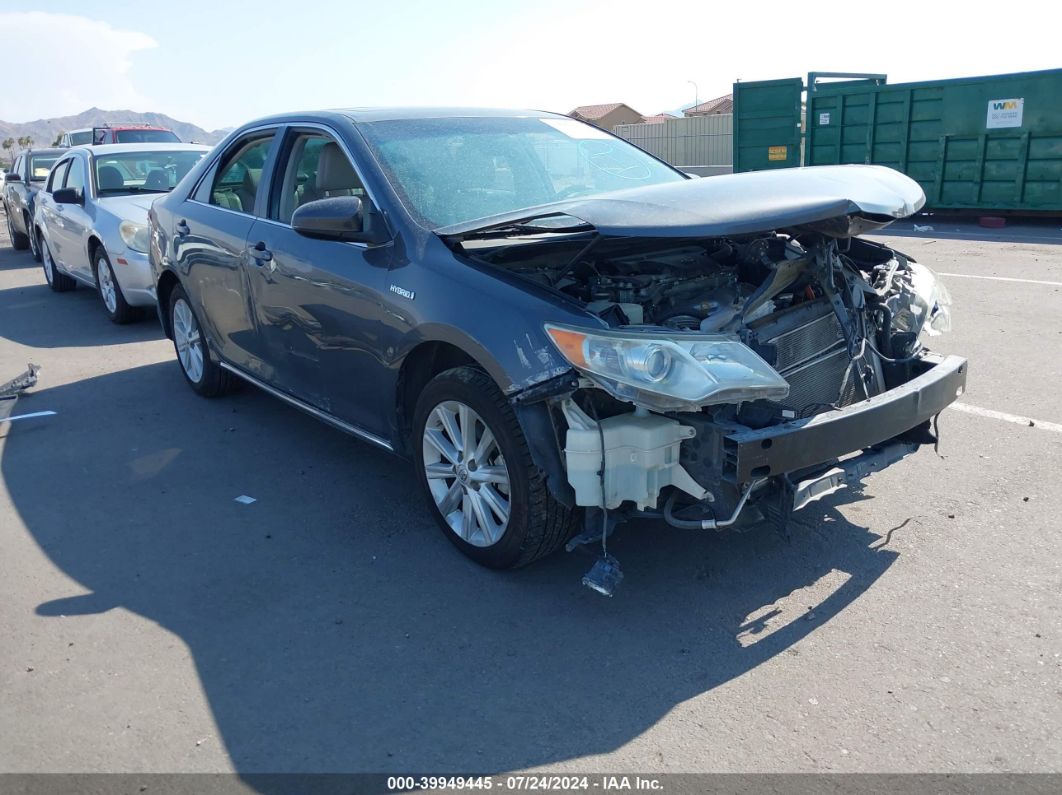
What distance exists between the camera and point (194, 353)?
6.57 metres

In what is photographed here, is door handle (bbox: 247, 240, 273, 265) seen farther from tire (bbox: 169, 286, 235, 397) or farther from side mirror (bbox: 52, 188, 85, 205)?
side mirror (bbox: 52, 188, 85, 205)

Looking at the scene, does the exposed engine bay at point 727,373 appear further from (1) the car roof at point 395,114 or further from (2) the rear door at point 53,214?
(2) the rear door at point 53,214

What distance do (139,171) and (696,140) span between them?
20.5 meters

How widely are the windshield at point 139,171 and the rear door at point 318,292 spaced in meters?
5.71

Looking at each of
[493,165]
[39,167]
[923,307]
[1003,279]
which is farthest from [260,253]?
[39,167]

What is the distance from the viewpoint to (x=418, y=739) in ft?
9.46

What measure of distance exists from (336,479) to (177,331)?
2.52m

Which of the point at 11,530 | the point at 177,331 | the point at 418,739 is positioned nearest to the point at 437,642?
the point at 418,739

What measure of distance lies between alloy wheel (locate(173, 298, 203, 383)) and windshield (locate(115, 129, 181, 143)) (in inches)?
521

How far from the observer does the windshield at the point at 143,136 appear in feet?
60.6

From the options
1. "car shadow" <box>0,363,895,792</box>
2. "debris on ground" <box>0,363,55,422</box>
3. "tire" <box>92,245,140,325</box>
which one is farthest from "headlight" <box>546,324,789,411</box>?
"tire" <box>92,245,140,325</box>

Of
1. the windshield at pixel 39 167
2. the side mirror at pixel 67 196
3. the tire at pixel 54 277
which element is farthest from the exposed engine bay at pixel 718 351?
the windshield at pixel 39 167

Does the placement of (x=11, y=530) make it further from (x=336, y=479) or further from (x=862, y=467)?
(x=862, y=467)

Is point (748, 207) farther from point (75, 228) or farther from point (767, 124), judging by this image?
point (767, 124)
